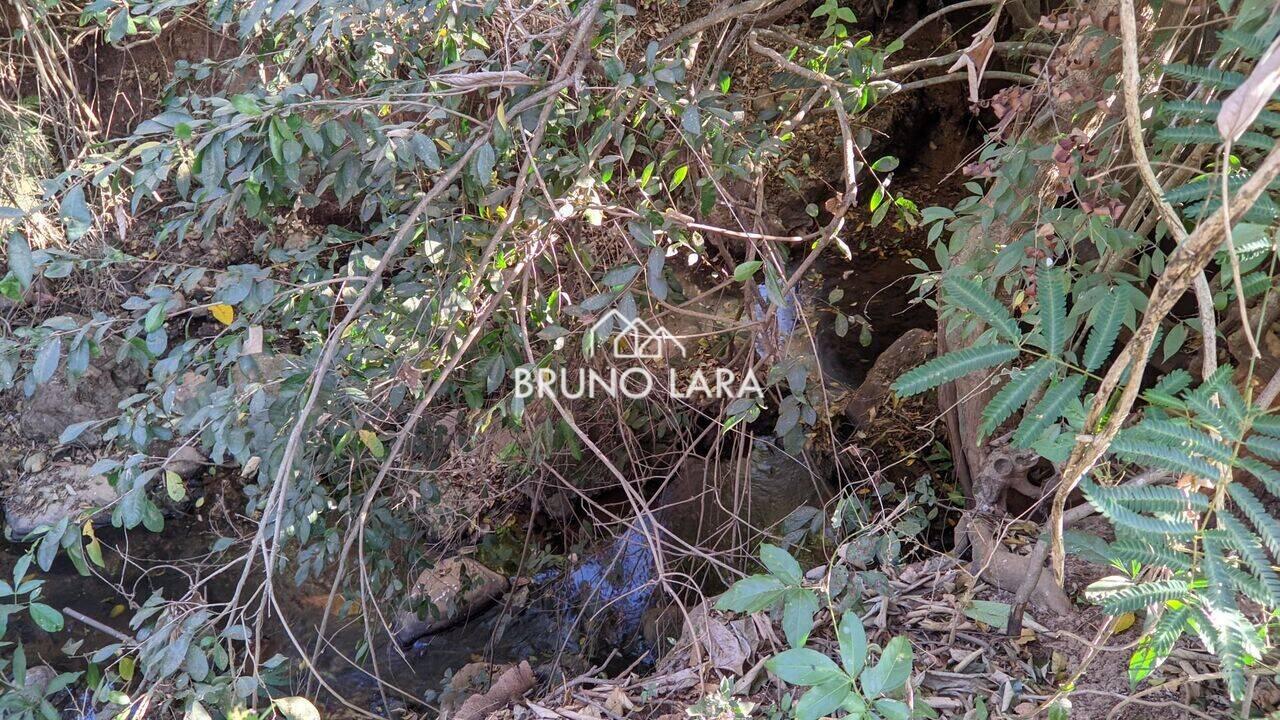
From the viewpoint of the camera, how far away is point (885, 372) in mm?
3113

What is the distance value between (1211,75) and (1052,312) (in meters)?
0.43

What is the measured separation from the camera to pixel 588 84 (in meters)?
1.89

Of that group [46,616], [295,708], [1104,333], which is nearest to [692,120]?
[1104,333]

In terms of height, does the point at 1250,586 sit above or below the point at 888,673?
above

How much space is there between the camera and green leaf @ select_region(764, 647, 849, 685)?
1216 millimetres

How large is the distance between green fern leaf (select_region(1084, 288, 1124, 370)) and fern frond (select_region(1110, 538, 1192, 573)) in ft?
0.80

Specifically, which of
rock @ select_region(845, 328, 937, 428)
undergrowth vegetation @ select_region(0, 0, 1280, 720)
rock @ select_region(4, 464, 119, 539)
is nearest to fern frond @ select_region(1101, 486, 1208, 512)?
undergrowth vegetation @ select_region(0, 0, 1280, 720)

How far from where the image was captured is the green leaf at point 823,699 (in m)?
1.19

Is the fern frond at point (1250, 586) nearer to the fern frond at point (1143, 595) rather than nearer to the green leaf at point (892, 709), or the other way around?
the fern frond at point (1143, 595)

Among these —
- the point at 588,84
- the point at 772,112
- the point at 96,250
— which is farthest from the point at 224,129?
the point at 96,250

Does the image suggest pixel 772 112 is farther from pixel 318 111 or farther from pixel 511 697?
pixel 511 697

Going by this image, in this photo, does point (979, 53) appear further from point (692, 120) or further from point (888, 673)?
Answer: point (888, 673)

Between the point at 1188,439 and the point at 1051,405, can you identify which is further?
the point at 1051,405

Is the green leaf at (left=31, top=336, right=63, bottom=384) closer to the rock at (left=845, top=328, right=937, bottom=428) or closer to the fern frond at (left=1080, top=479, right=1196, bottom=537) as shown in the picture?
the fern frond at (left=1080, top=479, right=1196, bottom=537)
